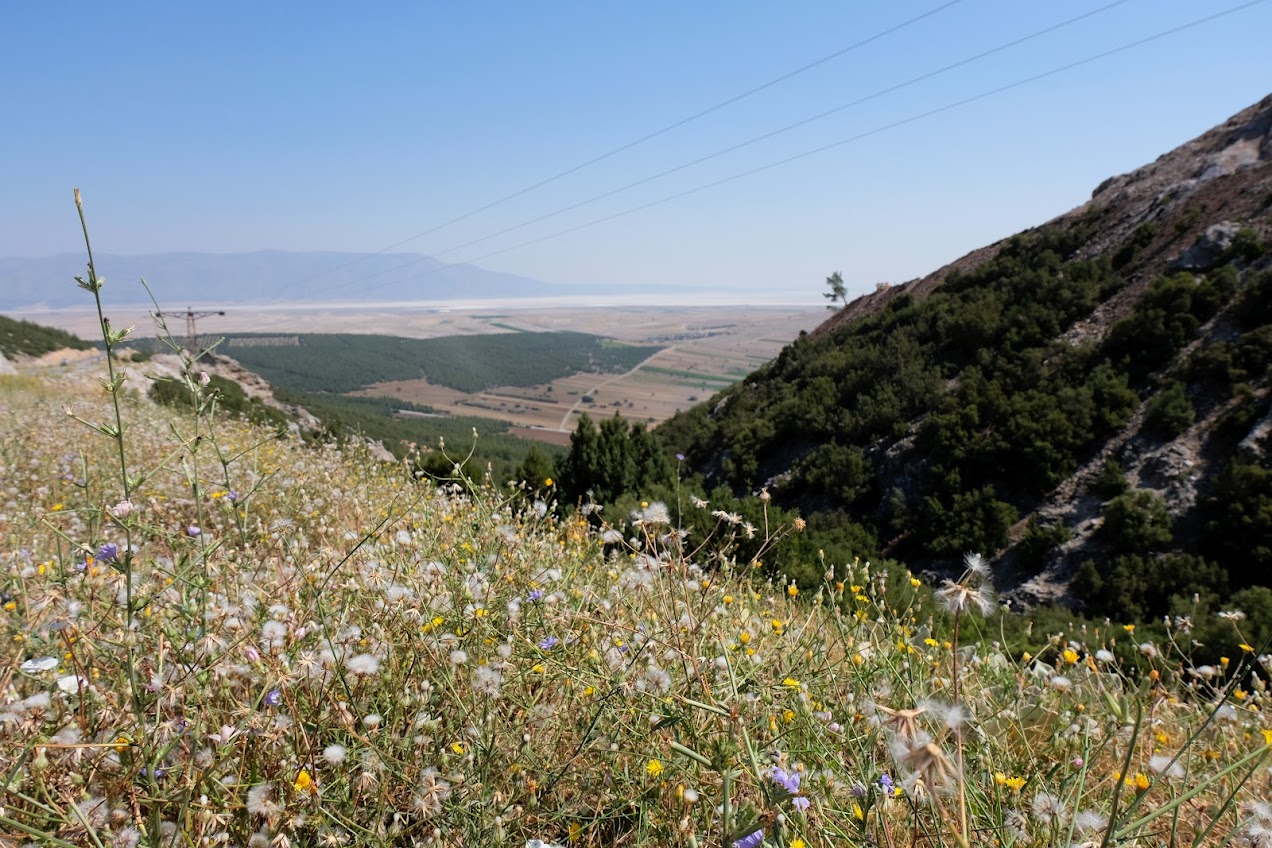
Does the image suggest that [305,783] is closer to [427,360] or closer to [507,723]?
[507,723]

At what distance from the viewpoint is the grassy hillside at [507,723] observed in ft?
5.88

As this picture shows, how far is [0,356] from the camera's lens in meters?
23.1

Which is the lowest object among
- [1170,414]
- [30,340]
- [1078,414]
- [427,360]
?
[427,360]

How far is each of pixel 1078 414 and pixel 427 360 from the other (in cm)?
13442

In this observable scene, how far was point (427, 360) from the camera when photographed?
13762 centimetres

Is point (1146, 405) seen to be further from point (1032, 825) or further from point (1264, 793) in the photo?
point (1032, 825)

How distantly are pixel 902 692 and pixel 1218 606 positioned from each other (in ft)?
35.6

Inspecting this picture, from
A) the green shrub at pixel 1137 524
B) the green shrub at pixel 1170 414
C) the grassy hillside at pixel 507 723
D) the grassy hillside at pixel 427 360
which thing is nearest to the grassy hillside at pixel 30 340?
the grassy hillside at pixel 507 723

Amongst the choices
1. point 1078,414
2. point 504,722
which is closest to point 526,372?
point 1078,414

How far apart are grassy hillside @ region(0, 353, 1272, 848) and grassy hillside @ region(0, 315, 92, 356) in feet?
119

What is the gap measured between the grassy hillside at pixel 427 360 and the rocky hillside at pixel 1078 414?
325ft

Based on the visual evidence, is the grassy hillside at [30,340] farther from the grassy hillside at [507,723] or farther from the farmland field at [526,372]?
the grassy hillside at [507,723]

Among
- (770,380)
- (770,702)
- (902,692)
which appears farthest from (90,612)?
(770,380)

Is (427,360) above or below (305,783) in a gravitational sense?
below
